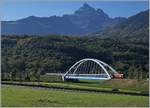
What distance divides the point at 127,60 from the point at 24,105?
160ft

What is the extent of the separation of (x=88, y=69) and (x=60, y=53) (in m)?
8.81

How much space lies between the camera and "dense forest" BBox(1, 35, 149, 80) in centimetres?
5269

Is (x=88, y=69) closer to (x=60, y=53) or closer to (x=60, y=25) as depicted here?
(x=60, y=53)

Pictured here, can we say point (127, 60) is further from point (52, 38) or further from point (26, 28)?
point (26, 28)

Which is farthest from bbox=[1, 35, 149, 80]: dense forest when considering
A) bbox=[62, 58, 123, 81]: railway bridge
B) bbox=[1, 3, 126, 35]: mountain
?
bbox=[1, 3, 126, 35]: mountain

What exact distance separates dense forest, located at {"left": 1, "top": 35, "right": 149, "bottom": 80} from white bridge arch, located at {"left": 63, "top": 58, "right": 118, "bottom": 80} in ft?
7.40

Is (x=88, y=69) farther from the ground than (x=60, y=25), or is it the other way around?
(x=60, y=25)

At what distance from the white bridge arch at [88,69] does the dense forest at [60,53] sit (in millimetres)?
2256

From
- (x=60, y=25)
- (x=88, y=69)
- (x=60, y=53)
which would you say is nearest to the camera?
(x=88, y=69)

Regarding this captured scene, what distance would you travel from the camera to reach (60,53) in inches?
2594

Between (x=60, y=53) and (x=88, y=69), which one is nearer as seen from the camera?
(x=88, y=69)

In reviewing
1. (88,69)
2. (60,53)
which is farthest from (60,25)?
(88,69)

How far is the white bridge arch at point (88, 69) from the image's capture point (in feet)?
172

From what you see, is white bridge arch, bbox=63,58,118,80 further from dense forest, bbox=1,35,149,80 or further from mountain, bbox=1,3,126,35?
→ mountain, bbox=1,3,126,35
